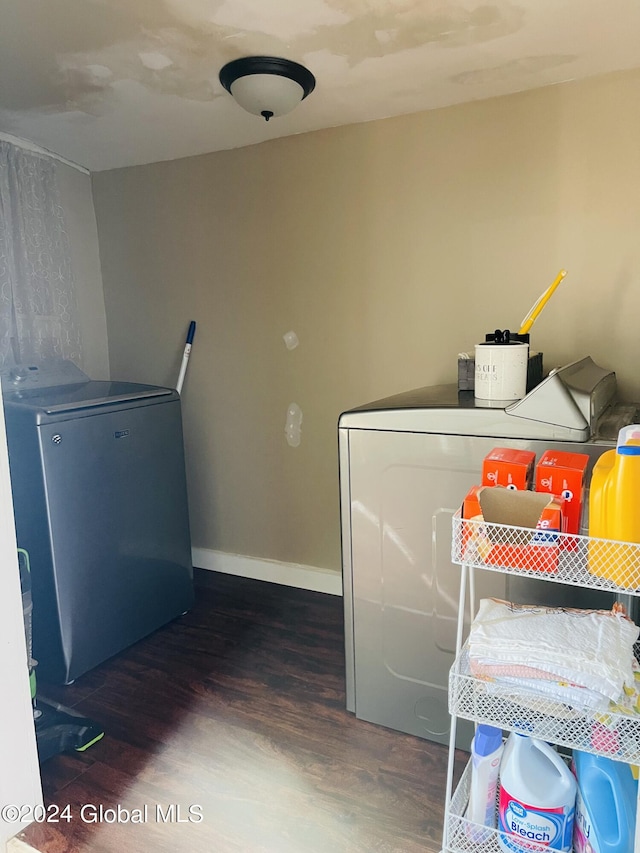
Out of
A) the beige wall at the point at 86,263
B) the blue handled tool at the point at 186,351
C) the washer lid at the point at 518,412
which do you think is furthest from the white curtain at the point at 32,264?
the washer lid at the point at 518,412

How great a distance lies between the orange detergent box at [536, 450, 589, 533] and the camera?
1.20 meters

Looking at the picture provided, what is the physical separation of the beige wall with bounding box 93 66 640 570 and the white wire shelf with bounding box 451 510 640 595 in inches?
42.1

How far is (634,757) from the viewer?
1067mm

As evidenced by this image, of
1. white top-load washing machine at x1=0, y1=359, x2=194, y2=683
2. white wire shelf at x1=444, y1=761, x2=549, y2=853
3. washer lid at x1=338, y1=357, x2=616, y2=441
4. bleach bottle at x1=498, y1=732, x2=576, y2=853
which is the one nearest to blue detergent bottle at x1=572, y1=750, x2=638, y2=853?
bleach bottle at x1=498, y1=732, x2=576, y2=853

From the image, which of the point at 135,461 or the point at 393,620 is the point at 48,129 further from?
the point at 393,620

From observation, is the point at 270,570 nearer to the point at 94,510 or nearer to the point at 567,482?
the point at 94,510

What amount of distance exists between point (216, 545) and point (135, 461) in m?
0.83

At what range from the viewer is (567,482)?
122 cm

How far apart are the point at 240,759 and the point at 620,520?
124 cm

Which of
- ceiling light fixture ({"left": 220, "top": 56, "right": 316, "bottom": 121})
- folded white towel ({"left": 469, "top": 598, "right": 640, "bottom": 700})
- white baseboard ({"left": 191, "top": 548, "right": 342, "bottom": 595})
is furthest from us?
white baseboard ({"left": 191, "top": 548, "right": 342, "bottom": 595})

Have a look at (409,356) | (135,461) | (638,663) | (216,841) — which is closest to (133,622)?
(135,461)

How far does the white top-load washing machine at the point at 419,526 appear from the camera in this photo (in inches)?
59.6

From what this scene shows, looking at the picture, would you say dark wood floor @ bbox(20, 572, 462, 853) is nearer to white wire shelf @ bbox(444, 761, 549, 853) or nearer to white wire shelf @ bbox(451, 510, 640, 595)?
white wire shelf @ bbox(444, 761, 549, 853)

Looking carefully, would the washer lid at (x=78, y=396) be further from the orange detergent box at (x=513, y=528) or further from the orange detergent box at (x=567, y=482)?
the orange detergent box at (x=567, y=482)
